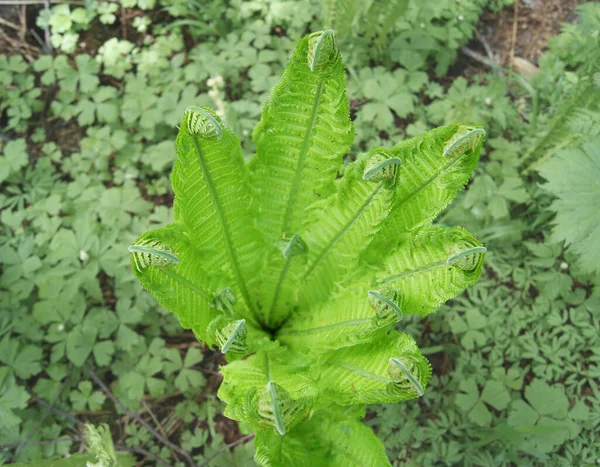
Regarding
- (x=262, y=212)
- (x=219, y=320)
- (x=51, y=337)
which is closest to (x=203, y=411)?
(x=51, y=337)

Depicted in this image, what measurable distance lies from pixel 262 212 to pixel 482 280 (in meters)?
1.67

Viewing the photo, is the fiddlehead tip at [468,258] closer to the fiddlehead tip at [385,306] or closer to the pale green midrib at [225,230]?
the fiddlehead tip at [385,306]

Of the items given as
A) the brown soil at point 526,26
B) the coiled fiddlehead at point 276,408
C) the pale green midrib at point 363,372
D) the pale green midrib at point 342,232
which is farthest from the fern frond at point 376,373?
the brown soil at point 526,26

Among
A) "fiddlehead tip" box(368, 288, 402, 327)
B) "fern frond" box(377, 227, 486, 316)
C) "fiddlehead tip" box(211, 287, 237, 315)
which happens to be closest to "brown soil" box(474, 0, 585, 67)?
Answer: "fern frond" box(377, 227, 486, 316)

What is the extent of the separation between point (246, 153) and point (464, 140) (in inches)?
71.9

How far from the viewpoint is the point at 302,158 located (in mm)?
1906

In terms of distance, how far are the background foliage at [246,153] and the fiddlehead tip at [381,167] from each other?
1.46 metres

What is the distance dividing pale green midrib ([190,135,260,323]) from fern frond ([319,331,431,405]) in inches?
20.8

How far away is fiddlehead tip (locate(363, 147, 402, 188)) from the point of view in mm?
1529

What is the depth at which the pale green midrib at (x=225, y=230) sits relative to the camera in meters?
1.69

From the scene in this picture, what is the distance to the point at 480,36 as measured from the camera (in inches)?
150

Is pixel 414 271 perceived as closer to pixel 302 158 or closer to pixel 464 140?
pixel 464 140

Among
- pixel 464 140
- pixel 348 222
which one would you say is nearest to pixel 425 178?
pixel 464 140

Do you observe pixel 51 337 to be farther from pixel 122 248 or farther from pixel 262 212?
pixel 262 212
